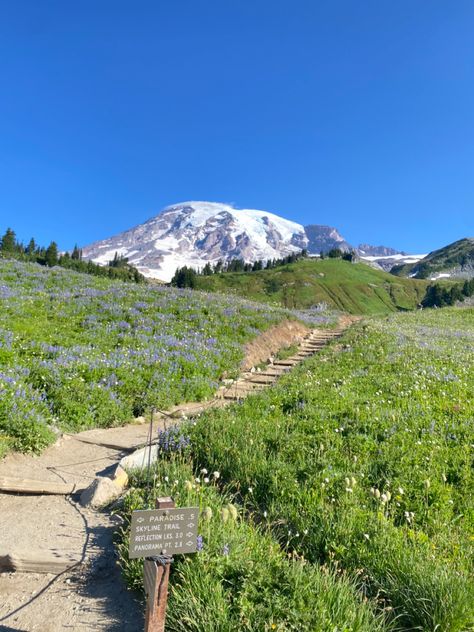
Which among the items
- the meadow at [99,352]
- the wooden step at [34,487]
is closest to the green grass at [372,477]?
the wooden step at [34,487]

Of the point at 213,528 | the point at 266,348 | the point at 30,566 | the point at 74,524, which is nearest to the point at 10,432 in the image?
the point at 74,524

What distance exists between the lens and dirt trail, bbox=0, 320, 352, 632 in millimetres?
4441

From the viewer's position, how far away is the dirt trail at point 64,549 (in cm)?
444

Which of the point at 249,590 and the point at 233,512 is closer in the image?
the point at 249,590

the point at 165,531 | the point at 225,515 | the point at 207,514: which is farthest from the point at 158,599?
the point at 225,515

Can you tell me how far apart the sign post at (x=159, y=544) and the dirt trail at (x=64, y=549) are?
95 cm

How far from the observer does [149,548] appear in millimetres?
3699

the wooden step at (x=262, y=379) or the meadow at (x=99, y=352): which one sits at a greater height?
the meadow at (x=99, y=352)

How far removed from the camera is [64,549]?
5.52 metres

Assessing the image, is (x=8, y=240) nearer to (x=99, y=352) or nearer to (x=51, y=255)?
(x=51, y=255)

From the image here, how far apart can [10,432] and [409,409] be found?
9.27m

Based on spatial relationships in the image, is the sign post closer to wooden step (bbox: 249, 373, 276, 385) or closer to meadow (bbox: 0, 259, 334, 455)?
meadow (bbox: 0, 259, 334, 455)

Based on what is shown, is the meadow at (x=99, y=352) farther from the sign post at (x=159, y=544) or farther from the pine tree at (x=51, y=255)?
the pine tree at (x=51, y=255)

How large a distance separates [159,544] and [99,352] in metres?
10.8
